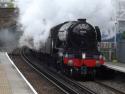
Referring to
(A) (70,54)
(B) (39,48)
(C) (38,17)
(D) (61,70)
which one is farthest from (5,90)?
(B) (39,48)

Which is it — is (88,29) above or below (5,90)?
above

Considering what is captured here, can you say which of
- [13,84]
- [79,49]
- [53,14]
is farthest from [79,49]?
[13,84]

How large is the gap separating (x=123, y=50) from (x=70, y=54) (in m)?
15.1

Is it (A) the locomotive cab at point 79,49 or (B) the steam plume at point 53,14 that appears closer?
(A) the locomotive cab at point 79,49

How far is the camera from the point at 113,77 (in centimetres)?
2434

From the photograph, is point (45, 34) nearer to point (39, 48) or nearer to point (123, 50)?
point (39, 48)

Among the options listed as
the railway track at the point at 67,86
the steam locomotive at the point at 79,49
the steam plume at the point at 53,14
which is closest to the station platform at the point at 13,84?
the railway track at the point at 67,86

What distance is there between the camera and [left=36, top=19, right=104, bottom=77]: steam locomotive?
2264cm

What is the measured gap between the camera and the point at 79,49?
23.2 metres

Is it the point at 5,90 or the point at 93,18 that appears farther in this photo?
the point at 93,18

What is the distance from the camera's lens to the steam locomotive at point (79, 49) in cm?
2264

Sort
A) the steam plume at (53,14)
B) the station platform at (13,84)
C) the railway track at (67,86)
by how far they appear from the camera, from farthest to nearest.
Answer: the steam plume at (53,14) → the railway track at (67,86) → the station platform at (13,84)

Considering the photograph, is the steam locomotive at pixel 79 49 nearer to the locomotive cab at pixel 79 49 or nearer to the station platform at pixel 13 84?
the locomotive cab at pixel 79 49

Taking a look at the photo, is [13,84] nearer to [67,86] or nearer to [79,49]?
[67,86]
